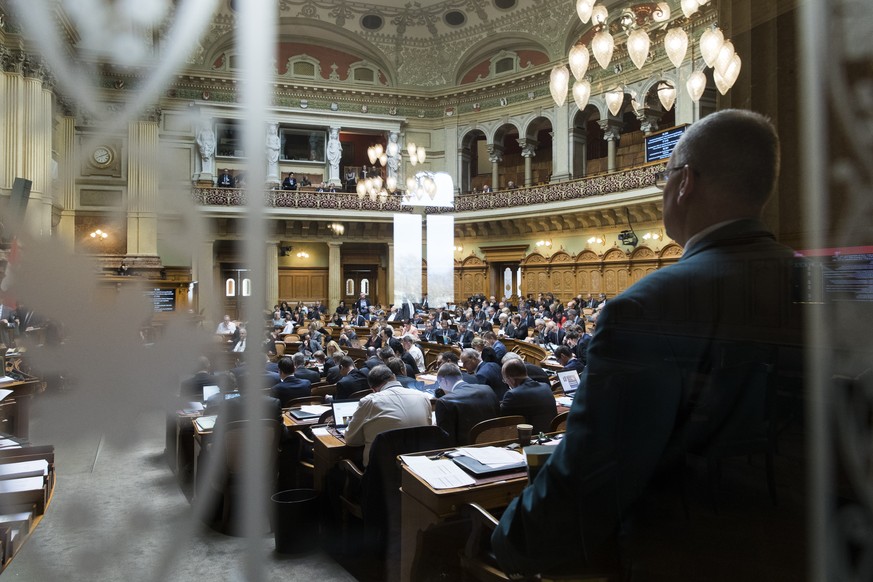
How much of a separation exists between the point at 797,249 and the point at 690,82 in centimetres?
698

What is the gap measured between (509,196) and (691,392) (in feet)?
60.6

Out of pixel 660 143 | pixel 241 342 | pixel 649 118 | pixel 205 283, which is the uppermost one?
pixel 649 118

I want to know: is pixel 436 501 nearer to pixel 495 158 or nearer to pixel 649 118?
pixel 649 118

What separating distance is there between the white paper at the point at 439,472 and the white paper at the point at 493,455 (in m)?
0.14

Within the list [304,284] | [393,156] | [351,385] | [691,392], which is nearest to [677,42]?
[351,385]

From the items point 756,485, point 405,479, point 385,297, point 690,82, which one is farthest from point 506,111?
point 756,485

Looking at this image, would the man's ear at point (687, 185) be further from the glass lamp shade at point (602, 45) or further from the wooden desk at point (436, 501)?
the glass lamp shade at point (602, 45)

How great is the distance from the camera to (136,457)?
3.53ft

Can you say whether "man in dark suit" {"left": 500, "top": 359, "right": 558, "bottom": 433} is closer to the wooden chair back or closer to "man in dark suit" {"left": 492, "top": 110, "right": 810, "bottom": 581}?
the wooden chair back

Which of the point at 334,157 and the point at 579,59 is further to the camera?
the point at 334,157

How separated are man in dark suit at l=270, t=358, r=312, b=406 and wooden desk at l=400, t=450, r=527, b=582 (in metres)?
2.76

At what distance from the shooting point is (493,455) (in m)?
2.75

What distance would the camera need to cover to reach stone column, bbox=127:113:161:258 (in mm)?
1014

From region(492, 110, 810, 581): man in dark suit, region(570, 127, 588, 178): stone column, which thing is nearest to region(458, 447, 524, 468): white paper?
region(492, 110, 810, 581): man in dark suit
